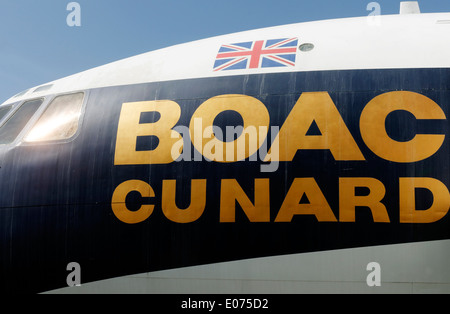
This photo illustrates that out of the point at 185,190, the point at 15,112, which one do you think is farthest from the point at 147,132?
the point at 15,112

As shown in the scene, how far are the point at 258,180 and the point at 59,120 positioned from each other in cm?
352

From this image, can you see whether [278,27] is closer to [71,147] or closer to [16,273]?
[71,147]

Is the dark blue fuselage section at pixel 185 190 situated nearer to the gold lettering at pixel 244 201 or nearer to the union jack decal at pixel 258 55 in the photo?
the gold lettering at pixel 244 201

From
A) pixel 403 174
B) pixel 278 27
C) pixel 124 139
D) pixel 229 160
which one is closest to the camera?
pixel 403 174

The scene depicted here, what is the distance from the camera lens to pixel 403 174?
600cm

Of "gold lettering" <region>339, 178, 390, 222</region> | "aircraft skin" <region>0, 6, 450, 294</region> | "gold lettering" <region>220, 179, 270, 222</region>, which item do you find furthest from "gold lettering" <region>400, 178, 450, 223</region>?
"gold lettering" <region>220, 179, 270, 222</region>

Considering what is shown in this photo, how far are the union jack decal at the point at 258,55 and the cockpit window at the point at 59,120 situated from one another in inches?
95.2

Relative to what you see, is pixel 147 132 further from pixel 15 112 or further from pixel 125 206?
pixel 15 112

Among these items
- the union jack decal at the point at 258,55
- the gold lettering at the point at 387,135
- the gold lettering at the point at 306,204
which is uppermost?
the union jack decal at the point at 258,55

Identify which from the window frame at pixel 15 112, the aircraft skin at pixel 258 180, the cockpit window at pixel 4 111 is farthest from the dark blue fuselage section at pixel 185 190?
the cockpit window at pixel 4 111

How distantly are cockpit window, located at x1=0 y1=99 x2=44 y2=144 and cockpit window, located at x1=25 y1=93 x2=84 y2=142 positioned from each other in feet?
1.03

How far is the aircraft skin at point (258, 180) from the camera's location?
5.97 metres

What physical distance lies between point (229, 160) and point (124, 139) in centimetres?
166
